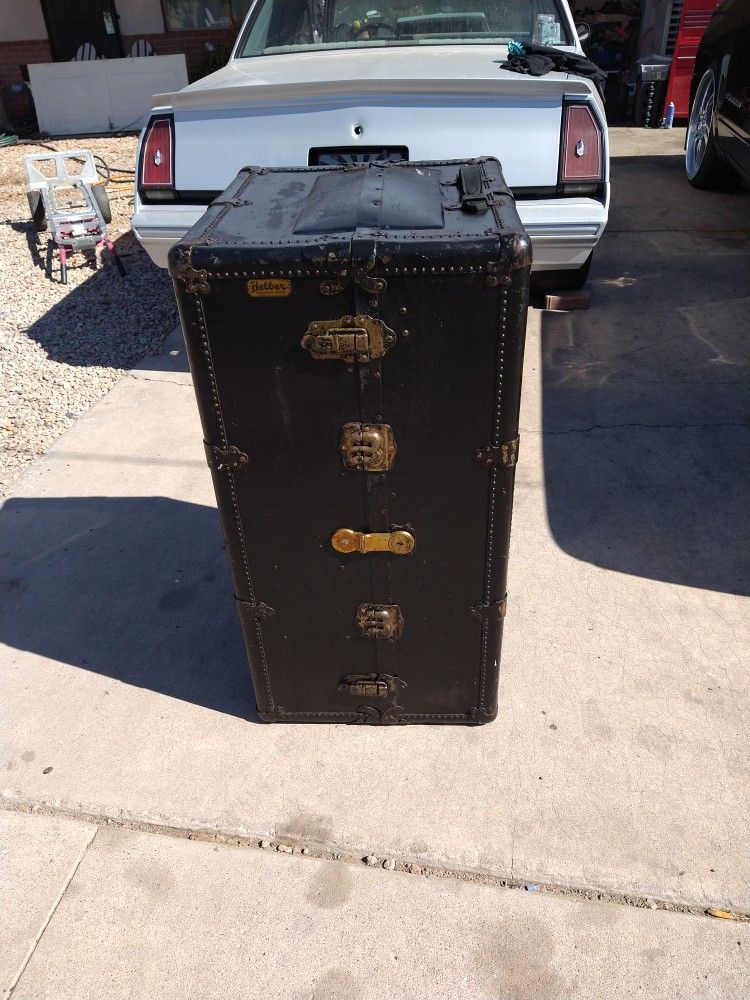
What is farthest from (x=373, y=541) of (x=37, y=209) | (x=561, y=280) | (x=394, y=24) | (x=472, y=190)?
(x=37, y=209)

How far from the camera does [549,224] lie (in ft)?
11.8

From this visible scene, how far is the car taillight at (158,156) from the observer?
3799 millimetres

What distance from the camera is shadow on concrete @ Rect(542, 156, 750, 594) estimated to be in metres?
3.23

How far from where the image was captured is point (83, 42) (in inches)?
476

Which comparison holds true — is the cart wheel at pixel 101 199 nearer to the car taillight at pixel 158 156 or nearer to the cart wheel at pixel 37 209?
the cart wheel at pixel 37 209

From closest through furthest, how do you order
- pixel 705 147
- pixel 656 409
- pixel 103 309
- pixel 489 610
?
pixel 489 610, pixel 656 409, pixel 103 309, pixel 705 147

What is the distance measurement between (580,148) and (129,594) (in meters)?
2.76

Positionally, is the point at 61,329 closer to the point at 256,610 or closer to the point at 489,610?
the point at 256,610

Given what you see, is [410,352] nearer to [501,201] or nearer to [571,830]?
[501,201]

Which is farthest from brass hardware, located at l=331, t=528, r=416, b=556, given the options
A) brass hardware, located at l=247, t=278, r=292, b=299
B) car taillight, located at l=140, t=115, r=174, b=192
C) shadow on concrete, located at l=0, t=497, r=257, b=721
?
car taillight, located at l=140, t=115, r=174, b=192

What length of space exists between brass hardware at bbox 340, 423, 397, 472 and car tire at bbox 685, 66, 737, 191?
232 inches

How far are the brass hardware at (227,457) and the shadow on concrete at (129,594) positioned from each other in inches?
37.9

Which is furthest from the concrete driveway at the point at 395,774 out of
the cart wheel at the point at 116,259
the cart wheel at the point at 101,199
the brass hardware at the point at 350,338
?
the cart wheel at the point at 101,199

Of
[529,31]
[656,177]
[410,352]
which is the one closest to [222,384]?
[410,352]
